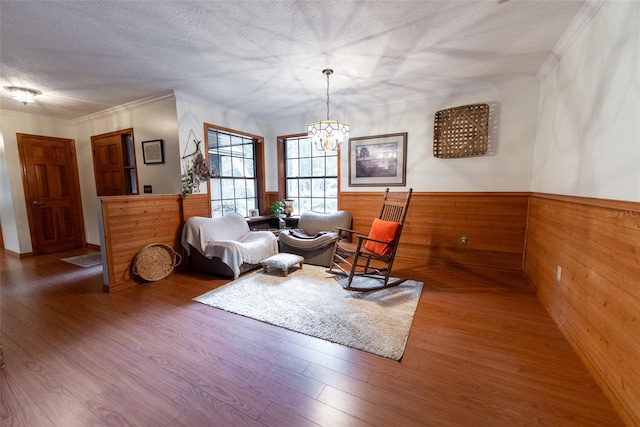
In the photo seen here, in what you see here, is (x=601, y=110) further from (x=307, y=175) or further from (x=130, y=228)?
(x=130, y=228)

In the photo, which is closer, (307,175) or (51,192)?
(51,192)

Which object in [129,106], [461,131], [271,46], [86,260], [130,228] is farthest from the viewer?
[86,260]

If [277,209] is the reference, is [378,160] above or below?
above

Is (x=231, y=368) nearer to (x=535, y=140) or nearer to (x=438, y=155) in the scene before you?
(x=438, y=155)

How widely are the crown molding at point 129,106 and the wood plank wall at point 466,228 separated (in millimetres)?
3222

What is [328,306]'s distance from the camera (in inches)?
95.7

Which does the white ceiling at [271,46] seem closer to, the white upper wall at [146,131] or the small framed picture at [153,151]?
the white upper wall at [146,131]

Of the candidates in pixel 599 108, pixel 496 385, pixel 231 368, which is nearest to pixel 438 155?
pixel 599 108

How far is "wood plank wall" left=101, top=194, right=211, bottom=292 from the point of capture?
9.25 feet

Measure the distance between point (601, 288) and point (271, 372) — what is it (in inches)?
82.2

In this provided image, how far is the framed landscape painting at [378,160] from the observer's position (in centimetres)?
394

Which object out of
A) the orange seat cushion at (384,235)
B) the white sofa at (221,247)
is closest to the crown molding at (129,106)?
the white sofa at (221,247)

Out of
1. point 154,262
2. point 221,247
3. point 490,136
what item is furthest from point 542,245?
point 154,262

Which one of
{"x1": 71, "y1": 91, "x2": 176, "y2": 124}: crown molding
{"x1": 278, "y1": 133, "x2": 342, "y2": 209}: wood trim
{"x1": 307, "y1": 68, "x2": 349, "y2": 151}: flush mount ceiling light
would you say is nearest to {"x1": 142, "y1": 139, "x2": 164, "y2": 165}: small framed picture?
{"x1": 71, "y1": 91, "x2": 176, "y2": 124}: crown molding
